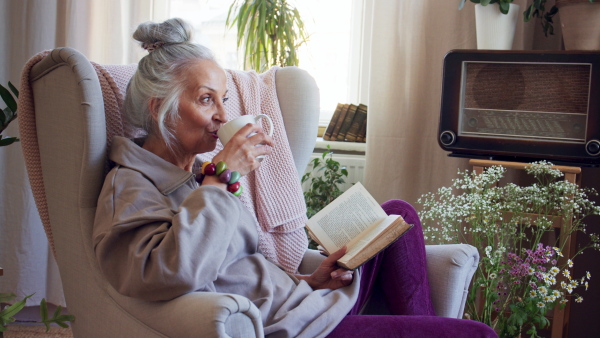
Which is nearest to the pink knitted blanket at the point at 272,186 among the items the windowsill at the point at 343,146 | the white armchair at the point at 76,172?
the white armchair at the point at 76,172

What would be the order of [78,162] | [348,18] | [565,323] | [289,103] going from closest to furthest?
[78,162], [289,103], [565,323], [348,18]

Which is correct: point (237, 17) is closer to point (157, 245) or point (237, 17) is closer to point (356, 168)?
point (356, 168)

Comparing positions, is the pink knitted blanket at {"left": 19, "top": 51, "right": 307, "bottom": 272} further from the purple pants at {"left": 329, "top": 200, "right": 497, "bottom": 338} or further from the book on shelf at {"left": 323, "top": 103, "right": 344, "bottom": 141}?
the book on shelf at {"left": 323, "top": 103, "right": 344, "bottom": 141}

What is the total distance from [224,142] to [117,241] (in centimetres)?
29

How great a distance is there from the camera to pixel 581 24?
186 centimetres

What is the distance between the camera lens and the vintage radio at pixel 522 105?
5.82 feet

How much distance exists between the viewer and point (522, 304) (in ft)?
5.44

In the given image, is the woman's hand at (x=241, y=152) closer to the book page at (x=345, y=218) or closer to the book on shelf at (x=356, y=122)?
the book page at (x=345, y=218)

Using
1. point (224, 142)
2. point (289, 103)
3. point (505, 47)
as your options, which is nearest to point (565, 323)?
point (505, 47)

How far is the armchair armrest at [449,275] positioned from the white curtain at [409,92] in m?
0.86

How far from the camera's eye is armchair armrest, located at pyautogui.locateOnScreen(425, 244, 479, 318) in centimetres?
142

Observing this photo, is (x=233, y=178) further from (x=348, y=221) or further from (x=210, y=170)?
(x=348, y=221)

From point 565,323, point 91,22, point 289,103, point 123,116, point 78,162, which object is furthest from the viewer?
point 91,22

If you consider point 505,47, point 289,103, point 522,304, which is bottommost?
point 522,304
